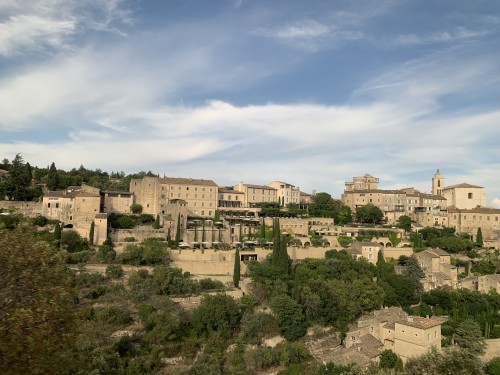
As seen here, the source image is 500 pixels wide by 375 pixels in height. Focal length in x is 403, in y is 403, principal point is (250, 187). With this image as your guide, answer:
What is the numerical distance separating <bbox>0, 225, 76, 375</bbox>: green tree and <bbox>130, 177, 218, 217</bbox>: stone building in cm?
3953

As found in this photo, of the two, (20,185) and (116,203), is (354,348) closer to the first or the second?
(116,203)

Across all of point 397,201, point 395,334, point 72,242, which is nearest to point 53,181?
point 72,242

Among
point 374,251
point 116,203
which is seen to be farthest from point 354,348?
point 116,203

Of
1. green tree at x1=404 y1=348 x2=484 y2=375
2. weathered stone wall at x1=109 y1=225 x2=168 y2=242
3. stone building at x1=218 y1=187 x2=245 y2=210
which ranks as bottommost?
green tree at x1=404 y1=348 x2=484 y2=375

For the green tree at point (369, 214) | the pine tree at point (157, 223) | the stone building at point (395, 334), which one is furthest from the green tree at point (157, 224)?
the green tree at point (369, 214)

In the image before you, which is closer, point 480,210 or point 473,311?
point 473,311

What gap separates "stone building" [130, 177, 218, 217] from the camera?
169 feet

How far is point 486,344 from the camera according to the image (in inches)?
1088

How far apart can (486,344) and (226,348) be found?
1785cm

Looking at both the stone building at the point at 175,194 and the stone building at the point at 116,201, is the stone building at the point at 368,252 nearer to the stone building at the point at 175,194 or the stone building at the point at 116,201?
the stone building at the point at 175,194

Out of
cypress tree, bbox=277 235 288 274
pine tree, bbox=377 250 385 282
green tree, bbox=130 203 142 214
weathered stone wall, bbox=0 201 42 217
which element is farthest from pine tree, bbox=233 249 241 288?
weathered stone wall, bbox=0 201 42 217

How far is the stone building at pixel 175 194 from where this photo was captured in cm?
5159

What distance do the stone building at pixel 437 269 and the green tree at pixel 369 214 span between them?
18087mm

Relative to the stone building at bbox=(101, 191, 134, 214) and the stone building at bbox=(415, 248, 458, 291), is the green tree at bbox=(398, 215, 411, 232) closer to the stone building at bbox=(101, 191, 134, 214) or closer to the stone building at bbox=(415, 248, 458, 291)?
the stone building at bbox=(415, 248, 458, 291)
